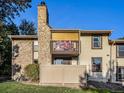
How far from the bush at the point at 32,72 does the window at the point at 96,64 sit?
24.9ft

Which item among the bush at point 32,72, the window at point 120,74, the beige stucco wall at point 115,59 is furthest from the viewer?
the beige stucco wall at point 115,59

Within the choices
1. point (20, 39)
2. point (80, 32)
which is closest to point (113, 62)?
point (80, 32)

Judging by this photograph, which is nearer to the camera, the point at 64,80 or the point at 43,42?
the point at 64,80

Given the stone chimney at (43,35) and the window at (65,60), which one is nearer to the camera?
the stone chimney at (43,35)

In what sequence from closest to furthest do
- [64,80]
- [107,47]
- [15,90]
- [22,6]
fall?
1. [15,90]
2. [64,80]
3. [22,6]
4. [107,47]

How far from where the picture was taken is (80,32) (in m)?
40.2

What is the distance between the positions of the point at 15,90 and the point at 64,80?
8.81 m

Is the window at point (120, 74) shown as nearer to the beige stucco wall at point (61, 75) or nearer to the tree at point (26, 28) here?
the beige stucco wall at point (61, 75)

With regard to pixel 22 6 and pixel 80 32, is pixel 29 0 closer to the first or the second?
pixel 22 6

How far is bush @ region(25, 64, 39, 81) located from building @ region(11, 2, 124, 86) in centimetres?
178

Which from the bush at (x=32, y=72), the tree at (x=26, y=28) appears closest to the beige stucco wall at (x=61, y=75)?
the bush at (x=32, y=72)

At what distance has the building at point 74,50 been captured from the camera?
39.8 meters

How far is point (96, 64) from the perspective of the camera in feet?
133

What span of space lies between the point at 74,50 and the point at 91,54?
2371 mm
